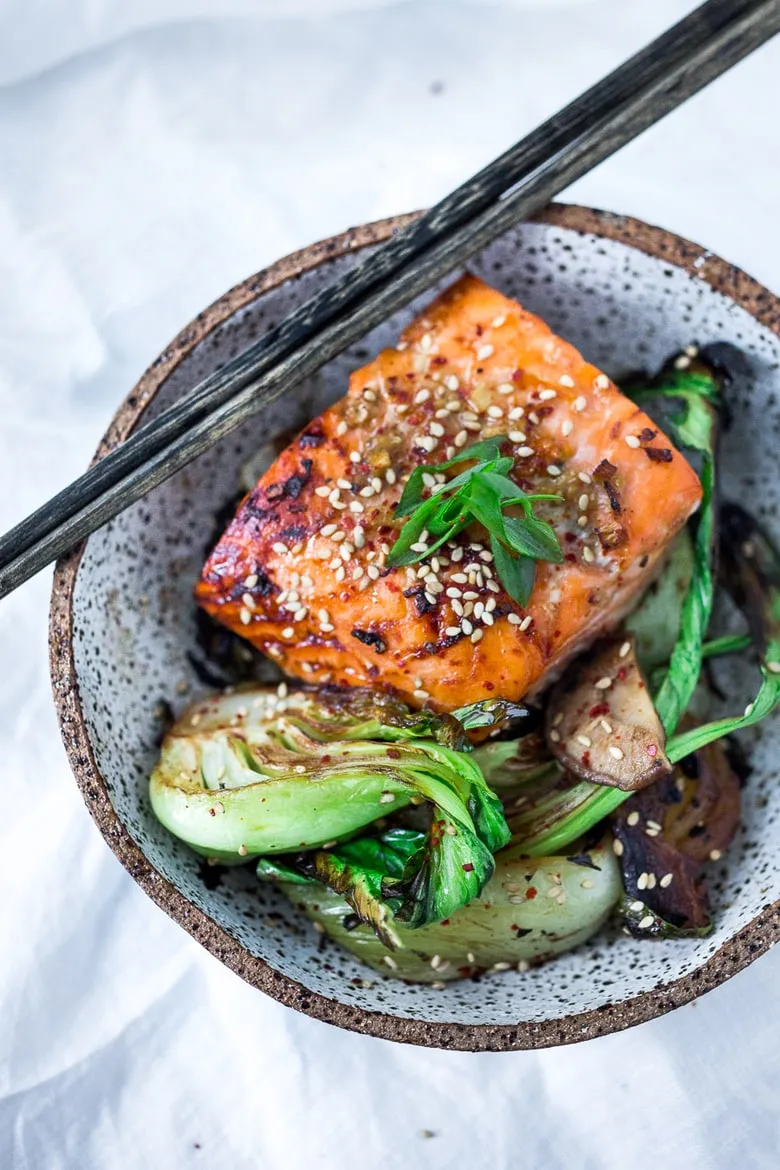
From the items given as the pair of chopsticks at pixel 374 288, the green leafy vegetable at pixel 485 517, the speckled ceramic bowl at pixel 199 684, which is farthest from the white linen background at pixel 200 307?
the green leafy vegetable at pixel 485 517

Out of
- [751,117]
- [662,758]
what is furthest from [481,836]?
[751,117]

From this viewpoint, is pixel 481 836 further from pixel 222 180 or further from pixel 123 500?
pixel 222 180

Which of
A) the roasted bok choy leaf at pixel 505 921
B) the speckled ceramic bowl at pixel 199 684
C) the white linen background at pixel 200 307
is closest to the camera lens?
the speckled ceramic bowl at pixel 199 684

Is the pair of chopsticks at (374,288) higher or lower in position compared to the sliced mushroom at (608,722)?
higher

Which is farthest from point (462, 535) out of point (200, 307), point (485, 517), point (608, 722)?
point (200, 307)

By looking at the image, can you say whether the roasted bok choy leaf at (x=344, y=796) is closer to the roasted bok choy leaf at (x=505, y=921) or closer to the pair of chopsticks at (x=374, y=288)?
the roasted bok choy leaf at (x=505, y=921)

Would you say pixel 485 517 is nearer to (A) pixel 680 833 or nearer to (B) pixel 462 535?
(B) pixel 462 535

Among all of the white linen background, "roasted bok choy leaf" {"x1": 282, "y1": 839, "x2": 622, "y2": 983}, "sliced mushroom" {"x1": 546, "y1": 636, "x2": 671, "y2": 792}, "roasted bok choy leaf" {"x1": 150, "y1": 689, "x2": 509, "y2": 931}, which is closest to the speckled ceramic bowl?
"roasted bok choy leaf" {"x1": 282, "y1": 839, "x2": 622, "y2": 983}
